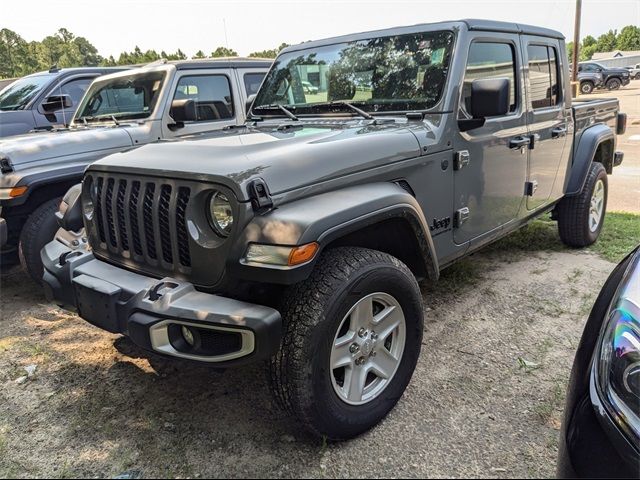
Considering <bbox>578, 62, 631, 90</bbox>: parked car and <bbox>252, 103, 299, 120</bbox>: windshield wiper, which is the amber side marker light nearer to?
<bbox>252, 103, 299, 120</bbox>: windshield wiper

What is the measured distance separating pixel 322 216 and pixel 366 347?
0.72 m

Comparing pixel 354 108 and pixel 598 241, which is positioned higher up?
pixel 354 108

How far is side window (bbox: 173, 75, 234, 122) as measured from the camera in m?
5.48

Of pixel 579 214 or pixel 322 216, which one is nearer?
pixel 322 216

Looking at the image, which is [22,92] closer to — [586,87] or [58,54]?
[58,54]

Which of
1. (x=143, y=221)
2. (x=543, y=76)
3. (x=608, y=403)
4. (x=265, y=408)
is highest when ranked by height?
(x=543, y=76)

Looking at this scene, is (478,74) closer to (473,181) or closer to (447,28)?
(447,28)

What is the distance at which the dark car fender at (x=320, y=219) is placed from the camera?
2.06 meters

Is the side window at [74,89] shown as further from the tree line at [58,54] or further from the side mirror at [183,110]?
the side mirror at [183,110]

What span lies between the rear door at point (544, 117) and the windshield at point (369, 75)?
3.74 ft

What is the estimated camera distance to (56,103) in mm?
6598

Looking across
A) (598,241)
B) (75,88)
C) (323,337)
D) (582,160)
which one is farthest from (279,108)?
(75,88)

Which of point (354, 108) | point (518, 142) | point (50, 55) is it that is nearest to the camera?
point (354, 108)

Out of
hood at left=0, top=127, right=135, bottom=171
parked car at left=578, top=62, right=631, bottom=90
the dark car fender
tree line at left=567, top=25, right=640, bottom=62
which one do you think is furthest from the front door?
tree line at left=567, top=25, right=640, bottom=62
